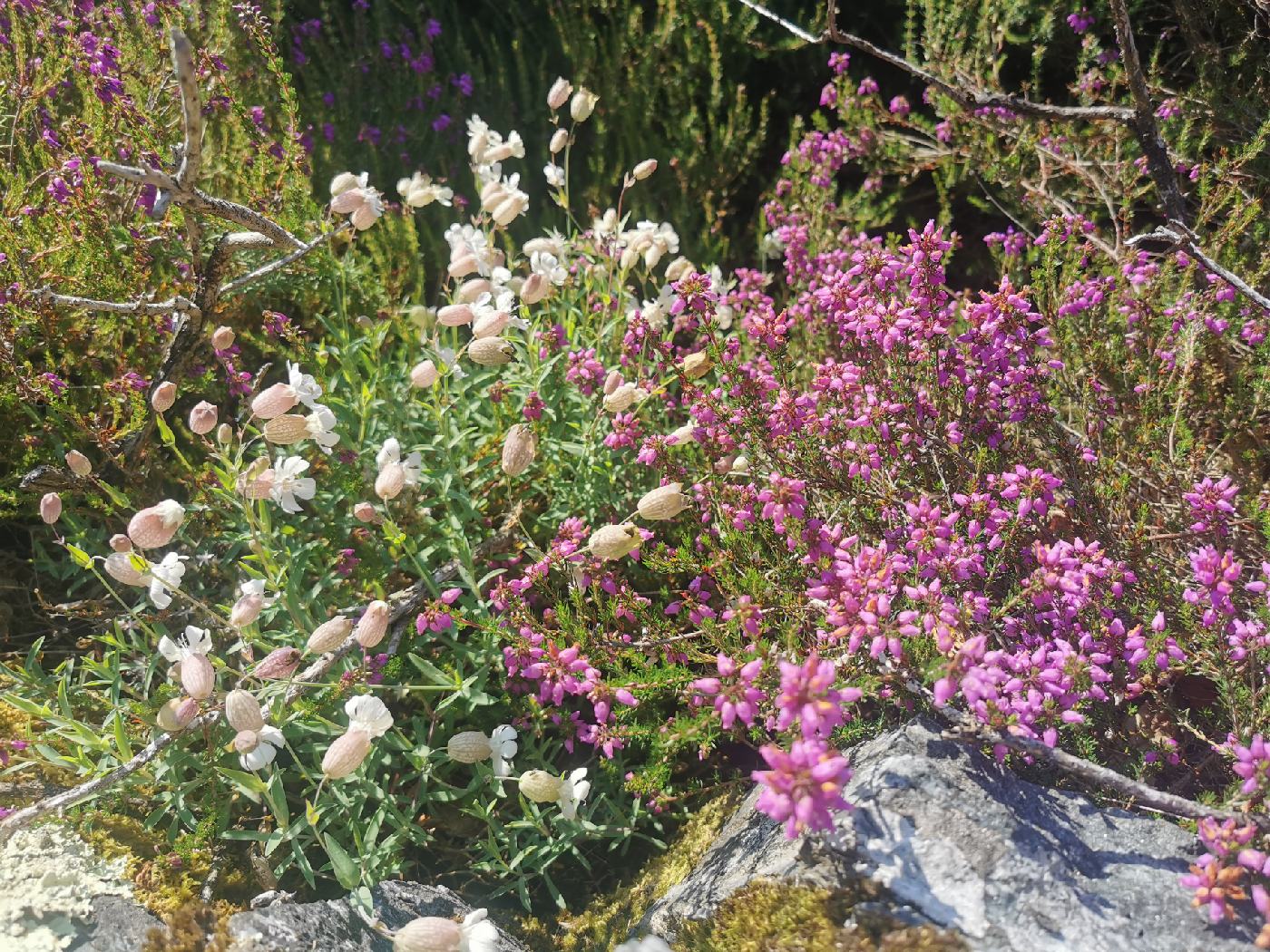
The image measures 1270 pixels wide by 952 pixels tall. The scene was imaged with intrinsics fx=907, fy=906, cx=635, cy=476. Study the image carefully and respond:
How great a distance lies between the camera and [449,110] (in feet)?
13.0

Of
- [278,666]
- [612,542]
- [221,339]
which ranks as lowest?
[278,666]

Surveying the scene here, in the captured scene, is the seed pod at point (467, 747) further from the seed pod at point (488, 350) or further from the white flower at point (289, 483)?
the seed pod at point (488, 350)

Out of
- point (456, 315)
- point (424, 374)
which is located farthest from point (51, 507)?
point (456, 315)

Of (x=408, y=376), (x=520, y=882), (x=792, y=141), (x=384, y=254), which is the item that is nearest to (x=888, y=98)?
(x=792, y=141)

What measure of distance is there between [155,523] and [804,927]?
4.80 feet

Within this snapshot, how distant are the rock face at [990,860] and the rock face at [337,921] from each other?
0.50 meters

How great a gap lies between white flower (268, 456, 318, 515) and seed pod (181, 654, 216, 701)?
39 cm

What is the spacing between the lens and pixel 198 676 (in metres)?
1.74

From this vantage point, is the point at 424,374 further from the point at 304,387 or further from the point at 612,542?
the point at 612,542

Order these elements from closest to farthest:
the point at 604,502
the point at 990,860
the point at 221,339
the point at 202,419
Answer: the point at 990,860, the point at 202,419, the point at 221,339, the point at 604,502

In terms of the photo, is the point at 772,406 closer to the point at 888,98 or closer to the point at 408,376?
the point at 408,376

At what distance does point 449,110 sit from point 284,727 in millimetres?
2909

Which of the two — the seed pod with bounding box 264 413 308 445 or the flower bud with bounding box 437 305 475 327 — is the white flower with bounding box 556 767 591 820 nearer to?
the seed pod with bounding box 264 413 308 445

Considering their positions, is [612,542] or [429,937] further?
[612,542]
